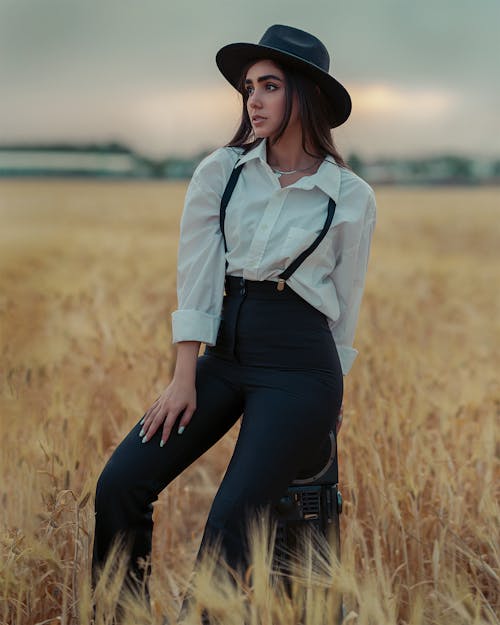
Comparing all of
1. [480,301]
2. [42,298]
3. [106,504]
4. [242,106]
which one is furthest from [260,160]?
[480,301]

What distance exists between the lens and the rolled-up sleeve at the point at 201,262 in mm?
2039

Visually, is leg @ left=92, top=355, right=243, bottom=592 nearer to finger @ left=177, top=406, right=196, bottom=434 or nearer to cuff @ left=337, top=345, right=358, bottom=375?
finger @ left=177, top=406, right=196, bottom=434

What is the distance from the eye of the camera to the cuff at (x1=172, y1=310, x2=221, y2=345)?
2025 millimetres

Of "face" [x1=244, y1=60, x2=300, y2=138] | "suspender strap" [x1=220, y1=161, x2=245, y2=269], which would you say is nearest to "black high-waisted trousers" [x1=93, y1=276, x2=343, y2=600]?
"suspender strap" [x1=220, y1=161, x2=245, y2=269]

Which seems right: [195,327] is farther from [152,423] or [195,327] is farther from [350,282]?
[350,282]

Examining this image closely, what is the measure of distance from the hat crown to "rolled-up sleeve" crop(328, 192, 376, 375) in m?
0.34

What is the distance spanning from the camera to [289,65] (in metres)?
A: 2.12

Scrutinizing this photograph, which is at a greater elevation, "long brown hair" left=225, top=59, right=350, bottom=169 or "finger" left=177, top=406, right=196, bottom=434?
"long brown hair" left=225, top=59, right=350, bottom=169

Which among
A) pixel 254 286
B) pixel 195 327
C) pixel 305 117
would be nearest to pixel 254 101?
pixel 305 117

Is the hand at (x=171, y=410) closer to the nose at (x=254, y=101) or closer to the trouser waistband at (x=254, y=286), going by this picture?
the trouser waistband at (x=254, y=286)

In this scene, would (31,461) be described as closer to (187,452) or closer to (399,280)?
(187,452)

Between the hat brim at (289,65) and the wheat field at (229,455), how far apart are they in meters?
0.93

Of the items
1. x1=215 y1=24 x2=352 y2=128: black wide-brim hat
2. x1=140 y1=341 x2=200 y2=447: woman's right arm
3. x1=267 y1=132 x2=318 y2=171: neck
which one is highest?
x1=215 y1=24 x2=352 y2=128: black wide-brim hat

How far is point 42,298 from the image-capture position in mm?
5027
